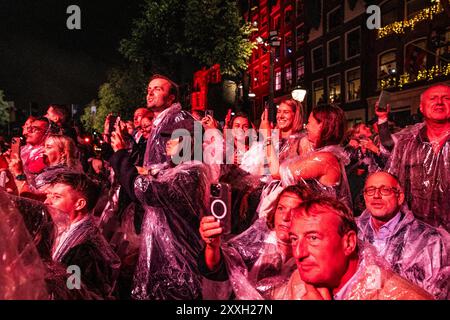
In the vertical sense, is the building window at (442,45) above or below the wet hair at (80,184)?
above

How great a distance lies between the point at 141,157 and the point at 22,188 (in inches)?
41.7

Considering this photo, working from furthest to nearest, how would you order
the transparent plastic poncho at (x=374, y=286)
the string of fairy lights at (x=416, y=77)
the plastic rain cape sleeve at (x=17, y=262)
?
1. the string of fairy lights at (x=416, y=77)
2. the transparent plastic poncho at (x=374, y=286)
3. the plastic rain cape sleeve at (x=17, y=262)

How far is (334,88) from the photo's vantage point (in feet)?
85.6

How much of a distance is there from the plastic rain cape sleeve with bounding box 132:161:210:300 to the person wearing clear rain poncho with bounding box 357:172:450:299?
1.14 m

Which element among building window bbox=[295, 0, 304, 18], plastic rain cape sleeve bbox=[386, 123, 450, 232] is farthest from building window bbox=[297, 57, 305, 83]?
plastic rain cape sleeve bbox=[386, 123, 450, 232]

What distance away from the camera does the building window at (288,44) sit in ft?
105

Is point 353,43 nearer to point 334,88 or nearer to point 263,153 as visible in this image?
point 334,88

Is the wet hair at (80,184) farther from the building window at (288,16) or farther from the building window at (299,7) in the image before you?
the building window at (288,16)

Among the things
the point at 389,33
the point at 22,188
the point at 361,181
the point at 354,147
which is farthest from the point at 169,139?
the point at 389,33

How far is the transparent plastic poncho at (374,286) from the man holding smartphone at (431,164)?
6.08 ft

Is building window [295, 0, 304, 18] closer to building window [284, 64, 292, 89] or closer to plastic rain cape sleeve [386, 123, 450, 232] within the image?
building window [284, 64, 292, 89]

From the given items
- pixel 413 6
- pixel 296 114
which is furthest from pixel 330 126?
pixel 413 6

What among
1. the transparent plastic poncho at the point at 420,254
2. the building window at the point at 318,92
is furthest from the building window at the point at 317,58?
the transparent plastic poncho at the point at 420,254
